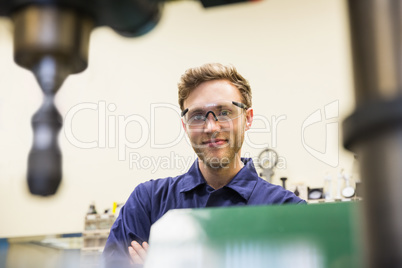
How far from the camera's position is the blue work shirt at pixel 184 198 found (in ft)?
5.09

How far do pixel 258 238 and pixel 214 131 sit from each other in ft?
3.78

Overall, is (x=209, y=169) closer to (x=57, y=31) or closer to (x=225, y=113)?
(x=225, y=113)

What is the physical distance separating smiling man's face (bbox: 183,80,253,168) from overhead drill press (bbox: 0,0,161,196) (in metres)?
1.28

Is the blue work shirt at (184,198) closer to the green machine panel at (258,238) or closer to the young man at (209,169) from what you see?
the young man at (209,169)

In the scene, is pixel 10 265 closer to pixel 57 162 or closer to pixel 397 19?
pixel 57 162

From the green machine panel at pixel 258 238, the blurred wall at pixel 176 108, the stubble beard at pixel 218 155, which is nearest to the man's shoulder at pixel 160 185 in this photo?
the stubble beard at pixel 218 155

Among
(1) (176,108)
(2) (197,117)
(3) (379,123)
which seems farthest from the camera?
(1) (176,108)

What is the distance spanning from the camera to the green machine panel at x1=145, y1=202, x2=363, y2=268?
45 cm

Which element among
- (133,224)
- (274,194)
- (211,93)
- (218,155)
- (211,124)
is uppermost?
(211,93)

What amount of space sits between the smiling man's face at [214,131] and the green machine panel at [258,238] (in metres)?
1.06

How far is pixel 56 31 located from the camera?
0.33m

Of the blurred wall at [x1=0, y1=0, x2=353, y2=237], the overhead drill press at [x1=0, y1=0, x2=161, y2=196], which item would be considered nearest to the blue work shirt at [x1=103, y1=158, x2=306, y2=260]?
the overhead drill press at [x1=0, y1=0, x2=161, y2=196]

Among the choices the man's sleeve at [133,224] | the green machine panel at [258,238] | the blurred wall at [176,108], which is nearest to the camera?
the green machine panel at [258,238]

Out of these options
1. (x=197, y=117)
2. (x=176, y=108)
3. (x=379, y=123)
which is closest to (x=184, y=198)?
(x=197, y=117)
